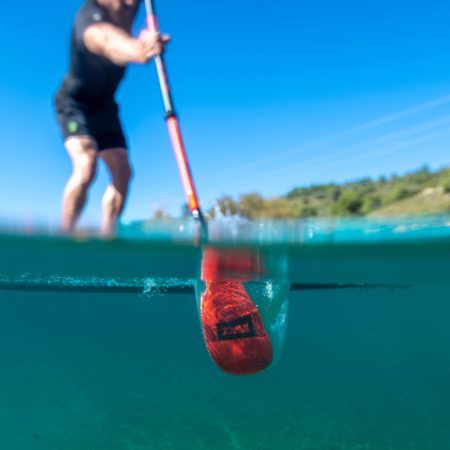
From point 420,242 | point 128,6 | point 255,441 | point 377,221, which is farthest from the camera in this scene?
point 255,441

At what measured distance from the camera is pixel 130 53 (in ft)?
6.63

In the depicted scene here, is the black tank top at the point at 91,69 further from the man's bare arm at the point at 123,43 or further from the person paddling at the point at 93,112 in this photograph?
the man's bare arm at the point at 123,43

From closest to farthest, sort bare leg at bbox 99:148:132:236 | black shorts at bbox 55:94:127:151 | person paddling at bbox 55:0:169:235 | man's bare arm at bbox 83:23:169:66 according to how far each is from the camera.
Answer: man's bare arm at bbox 83:23:169:66, person paddling at bbox 55:0:169:235, black shorts at bbox 55:94:127:151, bare leg at bbox 99:148:132:236

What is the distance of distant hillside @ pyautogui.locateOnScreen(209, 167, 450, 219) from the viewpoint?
3.37m

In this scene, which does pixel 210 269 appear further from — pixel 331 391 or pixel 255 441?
pixel 331 391

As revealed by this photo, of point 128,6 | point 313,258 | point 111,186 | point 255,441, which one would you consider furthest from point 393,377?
point 128,6

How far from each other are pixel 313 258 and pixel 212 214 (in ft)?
4.61

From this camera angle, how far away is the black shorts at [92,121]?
127 inches

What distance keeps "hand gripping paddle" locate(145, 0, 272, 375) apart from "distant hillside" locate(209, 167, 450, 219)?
492 millimetres

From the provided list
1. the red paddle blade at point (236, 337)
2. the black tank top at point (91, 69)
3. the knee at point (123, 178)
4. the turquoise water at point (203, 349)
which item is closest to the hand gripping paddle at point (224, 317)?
the red paddle blade at point (236, 337)

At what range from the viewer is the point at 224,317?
9.70 feet

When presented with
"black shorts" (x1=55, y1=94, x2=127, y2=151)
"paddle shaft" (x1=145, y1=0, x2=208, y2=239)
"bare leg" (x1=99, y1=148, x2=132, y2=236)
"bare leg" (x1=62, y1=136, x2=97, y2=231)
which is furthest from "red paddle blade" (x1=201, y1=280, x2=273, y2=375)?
"black shorts" (x1=55, y1=94, x2=127, y2=151)

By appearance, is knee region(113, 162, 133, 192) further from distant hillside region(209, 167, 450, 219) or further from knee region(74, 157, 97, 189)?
distant hillside region(209, 167, 450, 219)

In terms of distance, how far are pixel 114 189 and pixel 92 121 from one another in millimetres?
600
